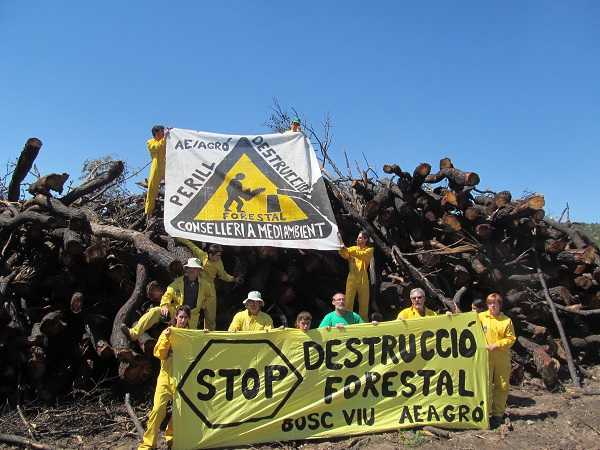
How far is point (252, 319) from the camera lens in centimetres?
651

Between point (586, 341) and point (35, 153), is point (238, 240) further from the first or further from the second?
point (586, 341)

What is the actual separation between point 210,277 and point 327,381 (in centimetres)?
227

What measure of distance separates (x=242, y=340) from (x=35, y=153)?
5.84 metres

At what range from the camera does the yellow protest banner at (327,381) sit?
18.8 ft

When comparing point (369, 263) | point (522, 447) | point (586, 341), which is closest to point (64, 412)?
point (369, 263)

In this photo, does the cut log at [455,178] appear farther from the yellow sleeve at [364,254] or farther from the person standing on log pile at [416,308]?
the person standing on log pile at [416,308]

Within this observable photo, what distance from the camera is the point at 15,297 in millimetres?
7664

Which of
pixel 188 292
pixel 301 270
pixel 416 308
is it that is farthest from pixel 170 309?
pixel 416 308

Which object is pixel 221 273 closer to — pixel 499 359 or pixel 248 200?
pixel 248 200

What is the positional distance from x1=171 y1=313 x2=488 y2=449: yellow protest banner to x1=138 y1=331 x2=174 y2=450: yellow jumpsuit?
9cm

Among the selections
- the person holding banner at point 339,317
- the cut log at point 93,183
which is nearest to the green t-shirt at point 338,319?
the person holding banner at point 339,317

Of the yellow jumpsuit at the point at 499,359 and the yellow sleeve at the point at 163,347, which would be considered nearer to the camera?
the yellow sleeve at the point at 163,347

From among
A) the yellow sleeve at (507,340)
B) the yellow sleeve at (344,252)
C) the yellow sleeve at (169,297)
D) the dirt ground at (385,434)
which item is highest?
the yellow sleeve at (344,252)

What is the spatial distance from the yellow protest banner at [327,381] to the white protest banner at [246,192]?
191cm
